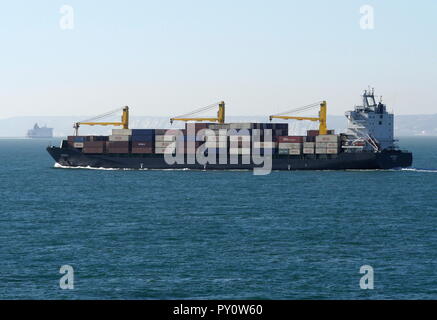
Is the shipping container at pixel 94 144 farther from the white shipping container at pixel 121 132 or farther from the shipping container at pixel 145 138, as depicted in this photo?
the shipping container at pixel 145 138

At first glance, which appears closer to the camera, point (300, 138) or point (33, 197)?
point (33, 197)

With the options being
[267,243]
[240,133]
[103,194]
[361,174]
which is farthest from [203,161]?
[267,243]

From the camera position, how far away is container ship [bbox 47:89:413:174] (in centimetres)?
10069

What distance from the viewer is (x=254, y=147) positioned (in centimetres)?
10250

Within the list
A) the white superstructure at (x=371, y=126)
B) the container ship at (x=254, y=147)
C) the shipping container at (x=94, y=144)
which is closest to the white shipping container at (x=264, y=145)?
the container ship at (x=254, y=147)

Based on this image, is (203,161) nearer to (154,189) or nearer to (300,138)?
(300,138)

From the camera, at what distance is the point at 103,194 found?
74438mm

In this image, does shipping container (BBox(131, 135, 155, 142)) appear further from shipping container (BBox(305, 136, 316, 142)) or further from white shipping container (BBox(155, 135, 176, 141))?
shipping container (BBox(305, 136, 316, 142))

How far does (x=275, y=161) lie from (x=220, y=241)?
61000 millimetres

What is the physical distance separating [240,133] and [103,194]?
1392 inches

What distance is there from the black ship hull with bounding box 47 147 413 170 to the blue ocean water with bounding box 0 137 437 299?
54.2 ft

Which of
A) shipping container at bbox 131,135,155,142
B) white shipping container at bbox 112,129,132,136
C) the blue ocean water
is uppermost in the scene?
white shipping container at bbox 112,129,132,136

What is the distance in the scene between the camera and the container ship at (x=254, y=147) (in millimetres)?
100688

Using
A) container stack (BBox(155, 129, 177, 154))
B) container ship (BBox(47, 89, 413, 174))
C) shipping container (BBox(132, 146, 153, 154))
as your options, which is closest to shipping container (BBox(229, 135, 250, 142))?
container ship (BBox(47, 89, 413, 174))
